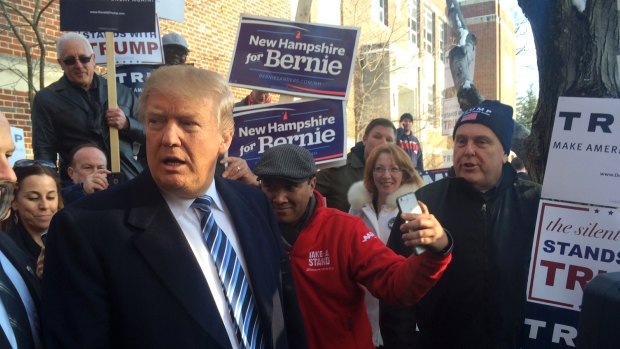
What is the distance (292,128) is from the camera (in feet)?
14.1

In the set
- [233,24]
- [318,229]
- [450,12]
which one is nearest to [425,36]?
[233,24]

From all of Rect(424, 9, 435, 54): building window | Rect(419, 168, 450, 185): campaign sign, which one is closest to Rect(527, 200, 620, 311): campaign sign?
Rect(419, 168, 450, 185): campaign sign

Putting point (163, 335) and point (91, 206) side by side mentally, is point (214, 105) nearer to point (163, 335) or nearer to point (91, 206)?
point (91, 206)

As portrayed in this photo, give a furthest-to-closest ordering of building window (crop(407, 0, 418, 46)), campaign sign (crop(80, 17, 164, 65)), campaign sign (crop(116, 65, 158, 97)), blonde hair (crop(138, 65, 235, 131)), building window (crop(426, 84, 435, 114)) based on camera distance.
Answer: building window (crop(426, 84, 435, 114)) < building window (crop(407, 0, 418, 46)) < campaign sign (crop(116, 65, 158, 97)) < campaign sign (crop(80, 17, 164, 65)) < blonde hair (crop(138, 65, 235, 131))

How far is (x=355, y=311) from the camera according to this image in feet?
8.92

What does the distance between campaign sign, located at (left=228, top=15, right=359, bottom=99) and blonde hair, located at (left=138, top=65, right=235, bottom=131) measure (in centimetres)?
237

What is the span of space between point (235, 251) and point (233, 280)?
5.0 inches

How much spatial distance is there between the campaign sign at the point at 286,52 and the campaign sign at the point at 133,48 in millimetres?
1981

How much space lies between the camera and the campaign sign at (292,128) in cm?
421

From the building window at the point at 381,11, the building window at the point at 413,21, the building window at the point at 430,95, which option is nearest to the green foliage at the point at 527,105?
Result: the building window at the point at 430,95

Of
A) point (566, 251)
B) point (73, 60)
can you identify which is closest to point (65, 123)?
point (73, 60)

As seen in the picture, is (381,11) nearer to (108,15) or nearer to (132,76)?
(132,76)

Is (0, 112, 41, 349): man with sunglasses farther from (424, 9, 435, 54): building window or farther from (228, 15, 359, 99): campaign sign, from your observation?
(424, 9, 435, 54): building window

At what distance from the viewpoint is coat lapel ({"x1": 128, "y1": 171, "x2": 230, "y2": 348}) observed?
183 centimetres
